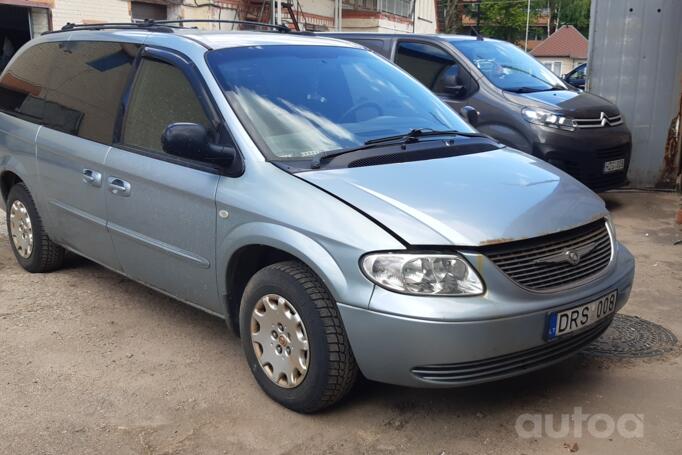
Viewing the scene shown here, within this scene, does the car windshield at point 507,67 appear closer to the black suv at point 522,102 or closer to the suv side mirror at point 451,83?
the black suv at point 522,102

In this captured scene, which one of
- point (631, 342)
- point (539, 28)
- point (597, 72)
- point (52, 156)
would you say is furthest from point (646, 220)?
point (539, 28)

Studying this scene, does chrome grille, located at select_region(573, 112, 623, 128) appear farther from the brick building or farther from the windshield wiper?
the brick building

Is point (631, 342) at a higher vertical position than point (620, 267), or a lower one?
lower

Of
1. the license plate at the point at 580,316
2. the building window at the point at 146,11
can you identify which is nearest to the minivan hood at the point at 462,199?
the license plate at the point at 580,316

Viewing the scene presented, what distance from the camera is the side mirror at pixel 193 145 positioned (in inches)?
141

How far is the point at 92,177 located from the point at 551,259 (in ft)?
9.28

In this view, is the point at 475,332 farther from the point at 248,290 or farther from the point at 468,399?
the point at 248,290

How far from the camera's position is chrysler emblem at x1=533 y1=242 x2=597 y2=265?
3193mm

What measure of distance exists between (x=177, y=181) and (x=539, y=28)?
86.3 m

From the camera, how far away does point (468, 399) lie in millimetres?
3600

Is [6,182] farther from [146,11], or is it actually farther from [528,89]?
[146,11]

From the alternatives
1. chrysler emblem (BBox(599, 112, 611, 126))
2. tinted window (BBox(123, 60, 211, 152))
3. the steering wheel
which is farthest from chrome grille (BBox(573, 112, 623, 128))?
tinted window (BBox(123, 60, 211, 152))

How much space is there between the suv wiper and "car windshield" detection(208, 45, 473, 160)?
41 millimetres

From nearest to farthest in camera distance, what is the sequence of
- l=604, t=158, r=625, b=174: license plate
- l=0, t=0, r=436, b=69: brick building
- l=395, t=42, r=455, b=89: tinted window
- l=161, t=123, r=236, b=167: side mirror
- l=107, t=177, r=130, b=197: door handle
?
1. l=161, t=123, r=236, b=167: side mirror
2. l=107, t=177, r=130, b=197: door handle
3. l=604, t=158, r=625, b=174: license plate
4. l=395, t=42, r=455, b=89: tinted window
5. l=0, t=0, r=436, b=69: brick building
